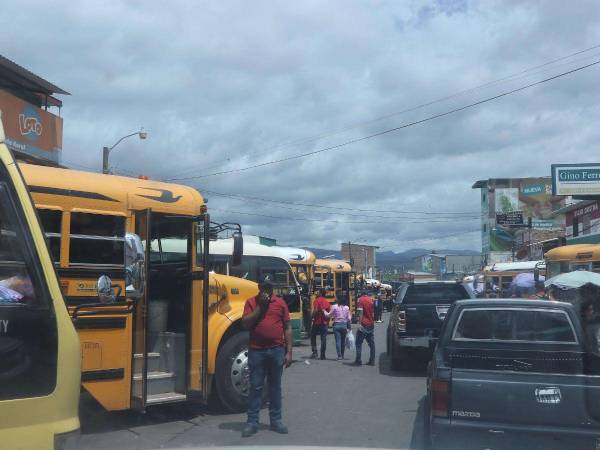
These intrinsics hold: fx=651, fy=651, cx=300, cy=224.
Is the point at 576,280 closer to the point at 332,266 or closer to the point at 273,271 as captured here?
the point at 273,271

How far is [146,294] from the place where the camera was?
24.6ft

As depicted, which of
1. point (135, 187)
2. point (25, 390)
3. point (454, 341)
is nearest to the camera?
point (25, 390)

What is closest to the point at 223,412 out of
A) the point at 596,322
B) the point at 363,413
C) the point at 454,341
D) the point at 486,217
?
the point at 363,413

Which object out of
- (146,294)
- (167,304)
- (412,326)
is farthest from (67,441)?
(412,326)

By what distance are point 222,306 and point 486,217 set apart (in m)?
79.3

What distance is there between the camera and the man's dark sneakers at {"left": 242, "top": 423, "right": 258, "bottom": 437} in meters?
7.41

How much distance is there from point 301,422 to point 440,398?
313 centimetres

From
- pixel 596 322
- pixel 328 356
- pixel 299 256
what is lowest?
pixel 328 356

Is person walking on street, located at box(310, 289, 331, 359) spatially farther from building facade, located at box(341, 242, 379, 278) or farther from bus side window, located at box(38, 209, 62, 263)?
building facade, located at box(341, 242, 379, 278)

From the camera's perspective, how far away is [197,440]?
23.9 ft

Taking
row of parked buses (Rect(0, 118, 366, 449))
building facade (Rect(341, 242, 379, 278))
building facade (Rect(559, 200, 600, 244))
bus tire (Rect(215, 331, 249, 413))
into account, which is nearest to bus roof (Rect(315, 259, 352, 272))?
building facade (Rect(559, 200, 600, 244))

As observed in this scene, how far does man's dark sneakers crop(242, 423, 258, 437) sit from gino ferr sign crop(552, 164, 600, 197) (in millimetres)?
30154

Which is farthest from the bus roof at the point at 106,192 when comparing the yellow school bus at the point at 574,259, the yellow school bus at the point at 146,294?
the yellow school bus at the point at 574,259

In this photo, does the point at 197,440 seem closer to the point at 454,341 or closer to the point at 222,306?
the point at 222,306
